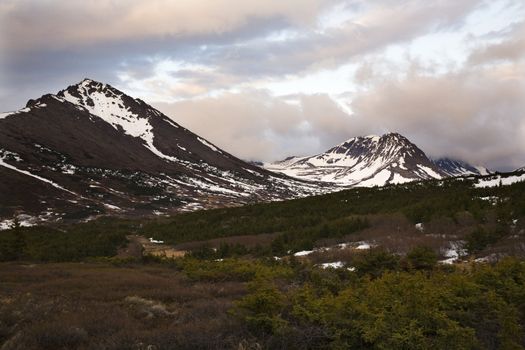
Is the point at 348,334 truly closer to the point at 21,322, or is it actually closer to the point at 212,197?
the point at 21,322

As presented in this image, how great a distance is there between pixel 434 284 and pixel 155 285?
1103cm

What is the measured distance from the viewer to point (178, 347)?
9578 mm

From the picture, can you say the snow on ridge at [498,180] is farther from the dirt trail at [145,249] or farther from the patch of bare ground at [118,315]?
the patch of bare ground at [118,315]

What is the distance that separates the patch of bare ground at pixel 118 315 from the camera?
9.84 meters

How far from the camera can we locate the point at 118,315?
12.4 m

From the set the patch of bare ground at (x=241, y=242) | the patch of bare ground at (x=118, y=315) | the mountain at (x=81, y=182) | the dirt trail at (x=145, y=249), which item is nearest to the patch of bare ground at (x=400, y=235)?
the patch of bare ground at (x=241, y=242)

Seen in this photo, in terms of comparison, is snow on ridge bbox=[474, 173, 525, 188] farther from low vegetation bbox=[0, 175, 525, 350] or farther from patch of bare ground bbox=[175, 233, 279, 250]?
patch of bare ground bbox=[175, 233, 279, 250]

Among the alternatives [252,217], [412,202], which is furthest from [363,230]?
[252,217]

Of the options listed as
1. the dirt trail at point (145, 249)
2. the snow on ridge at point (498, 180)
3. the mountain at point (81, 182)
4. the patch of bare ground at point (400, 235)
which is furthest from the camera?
the mountain at point (81, 182)

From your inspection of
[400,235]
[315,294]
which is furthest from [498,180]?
[315,294]

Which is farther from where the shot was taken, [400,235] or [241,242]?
[241,242]

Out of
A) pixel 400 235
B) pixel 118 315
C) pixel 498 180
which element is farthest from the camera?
pixel 498 180

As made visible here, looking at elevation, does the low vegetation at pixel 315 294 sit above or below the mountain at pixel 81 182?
below

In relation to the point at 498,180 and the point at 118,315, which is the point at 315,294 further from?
the point at 498,180
